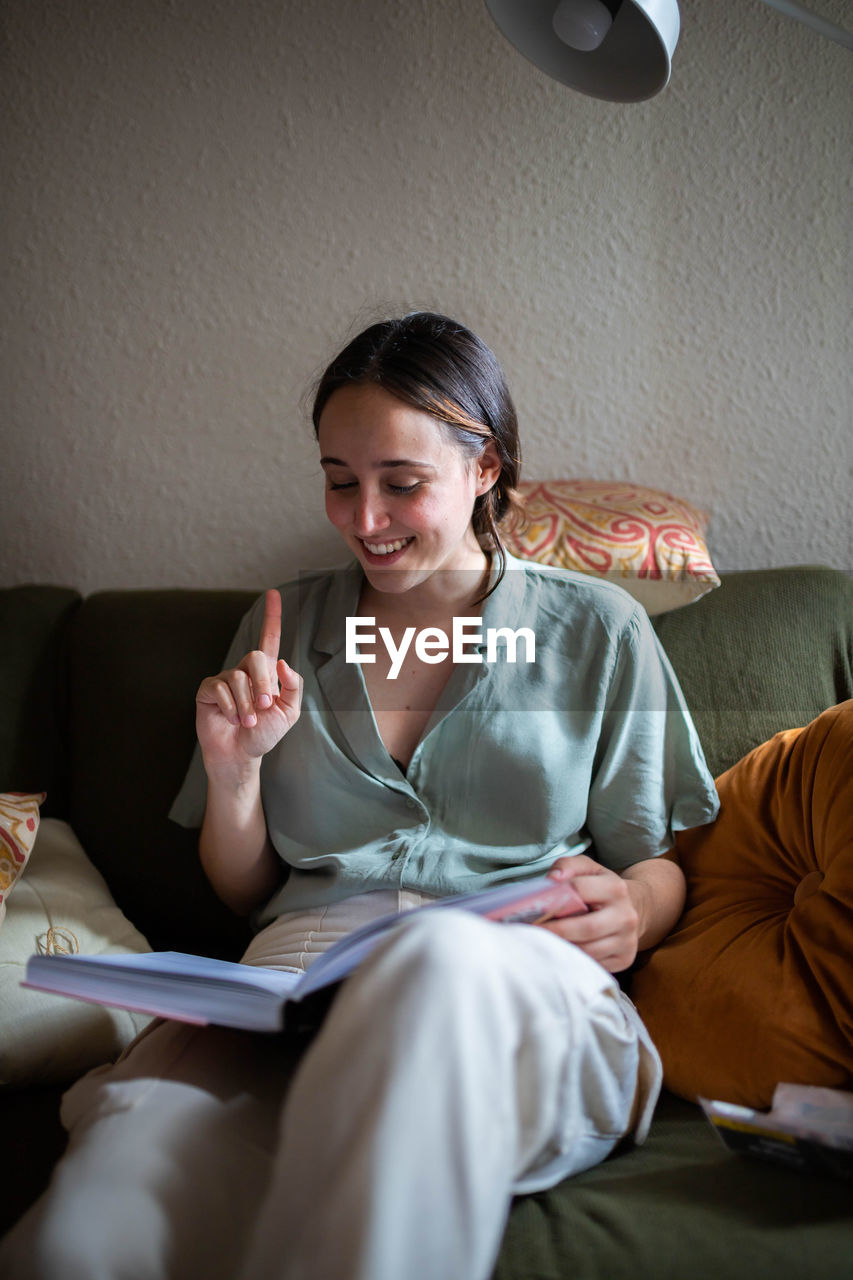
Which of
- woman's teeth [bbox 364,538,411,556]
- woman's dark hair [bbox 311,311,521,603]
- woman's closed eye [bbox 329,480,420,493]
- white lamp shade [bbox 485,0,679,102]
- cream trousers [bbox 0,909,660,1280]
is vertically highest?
white lamp shade [bbox 485,0,679,102]

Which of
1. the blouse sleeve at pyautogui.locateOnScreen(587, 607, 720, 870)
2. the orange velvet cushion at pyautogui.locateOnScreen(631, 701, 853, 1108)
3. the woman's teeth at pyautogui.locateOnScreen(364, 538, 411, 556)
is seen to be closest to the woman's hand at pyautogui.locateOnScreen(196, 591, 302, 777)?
the woman's teeth at pyautogui.locateOnScreen(364, 538, 411, 556)

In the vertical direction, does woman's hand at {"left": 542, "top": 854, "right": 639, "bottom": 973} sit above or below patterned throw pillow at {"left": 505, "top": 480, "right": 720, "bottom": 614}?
below

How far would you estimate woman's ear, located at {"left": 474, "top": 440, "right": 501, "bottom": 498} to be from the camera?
1.21 meters

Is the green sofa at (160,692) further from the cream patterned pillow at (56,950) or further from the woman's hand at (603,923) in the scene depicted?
the woman's hand at (603,923)

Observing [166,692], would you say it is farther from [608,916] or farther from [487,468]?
[608,916]

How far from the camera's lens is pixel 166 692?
1.44 meters

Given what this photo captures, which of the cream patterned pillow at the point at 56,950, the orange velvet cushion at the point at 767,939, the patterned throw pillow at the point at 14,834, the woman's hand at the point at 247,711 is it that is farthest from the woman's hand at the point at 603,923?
the patterned throw pillow at the point at 14,834

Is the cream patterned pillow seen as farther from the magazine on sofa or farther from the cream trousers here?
the magazine on sofa

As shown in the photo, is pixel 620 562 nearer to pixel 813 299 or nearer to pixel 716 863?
pixel 716 863

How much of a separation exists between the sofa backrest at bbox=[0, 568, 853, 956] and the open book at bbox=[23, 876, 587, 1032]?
1.70 ft

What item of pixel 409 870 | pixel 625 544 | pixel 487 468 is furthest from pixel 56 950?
pixel 625 544

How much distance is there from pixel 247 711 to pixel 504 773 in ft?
0.99

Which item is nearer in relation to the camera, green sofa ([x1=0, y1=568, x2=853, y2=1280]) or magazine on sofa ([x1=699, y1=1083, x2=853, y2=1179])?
magazine on sofa ([x1=699, y1=1083, x2=853, y2=1179])

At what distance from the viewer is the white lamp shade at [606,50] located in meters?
1.00
